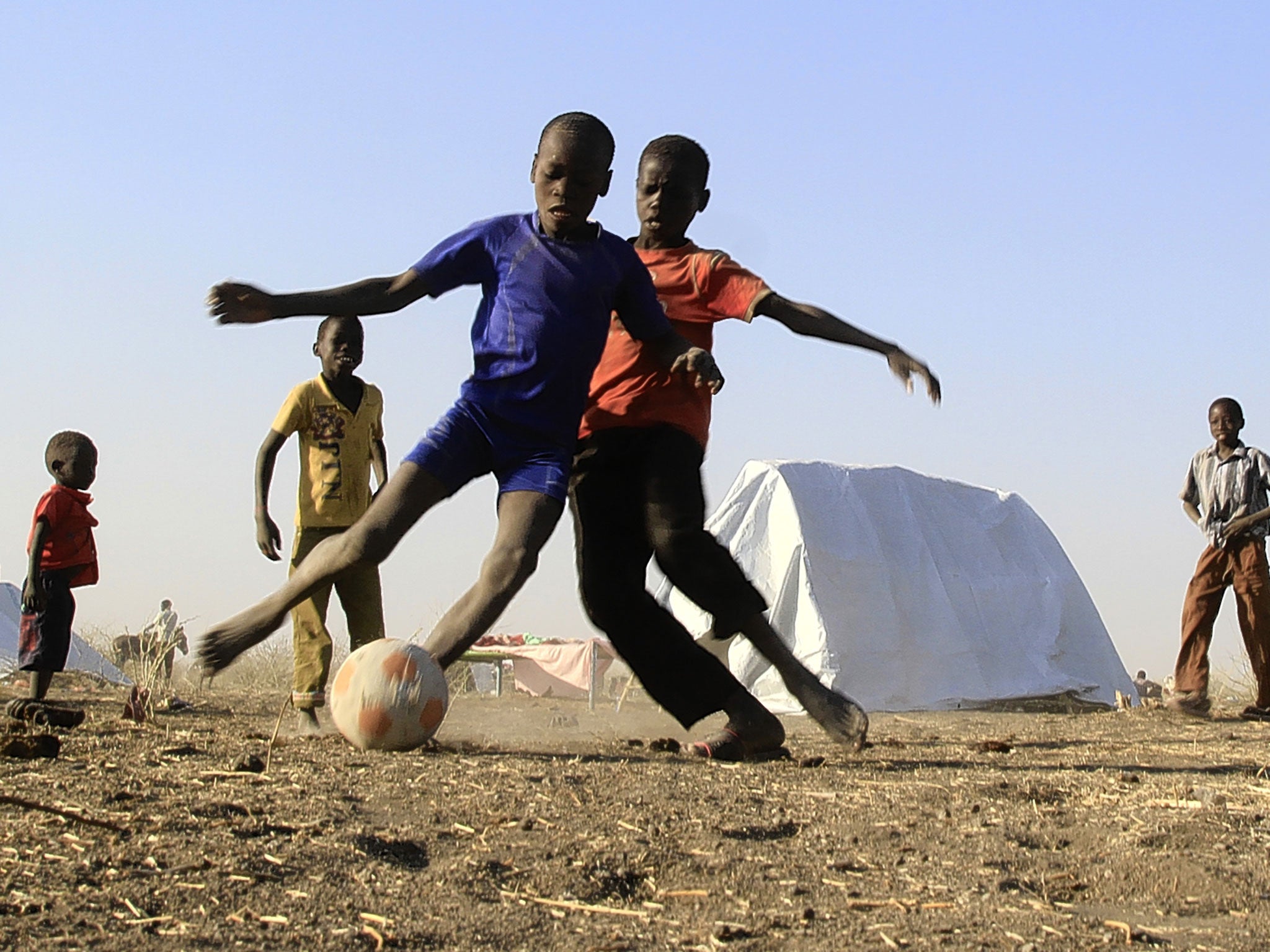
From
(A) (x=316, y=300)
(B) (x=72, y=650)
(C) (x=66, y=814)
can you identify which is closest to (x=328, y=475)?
(A) (x=316, y=300)

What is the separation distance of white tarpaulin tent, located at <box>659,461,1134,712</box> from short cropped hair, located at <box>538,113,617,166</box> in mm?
6925

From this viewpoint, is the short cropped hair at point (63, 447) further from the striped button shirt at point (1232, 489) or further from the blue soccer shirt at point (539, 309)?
the striped button shirt at point (1232, 489)

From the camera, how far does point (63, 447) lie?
254 inches

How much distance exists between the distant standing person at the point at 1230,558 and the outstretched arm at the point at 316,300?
5902 millimetres

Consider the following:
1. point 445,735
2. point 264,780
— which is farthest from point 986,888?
point 445,735

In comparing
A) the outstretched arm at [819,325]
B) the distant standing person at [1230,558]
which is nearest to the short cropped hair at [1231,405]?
the distant standing person at [1230,558]

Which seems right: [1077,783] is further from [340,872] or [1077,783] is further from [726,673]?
[340,872]

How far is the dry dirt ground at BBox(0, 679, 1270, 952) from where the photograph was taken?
2.04 metres

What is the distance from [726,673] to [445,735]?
1.21 meters

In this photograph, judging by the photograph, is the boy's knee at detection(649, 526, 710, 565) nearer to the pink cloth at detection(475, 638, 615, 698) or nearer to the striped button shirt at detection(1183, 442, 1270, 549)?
the striped button shirt at detection(1183, 442, 1270, 549)

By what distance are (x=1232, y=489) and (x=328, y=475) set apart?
5.69m

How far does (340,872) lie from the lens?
228 centimetres

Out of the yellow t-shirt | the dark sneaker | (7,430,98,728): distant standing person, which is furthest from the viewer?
the dark sneaker

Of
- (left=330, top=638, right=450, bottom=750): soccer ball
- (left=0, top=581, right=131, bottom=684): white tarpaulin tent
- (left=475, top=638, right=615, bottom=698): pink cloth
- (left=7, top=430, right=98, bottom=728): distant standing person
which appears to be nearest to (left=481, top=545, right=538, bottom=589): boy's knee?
(left=330, top=638, right=450, bottom=750): soccer ball
